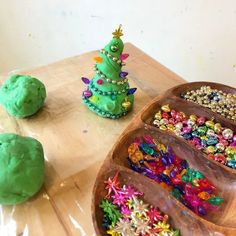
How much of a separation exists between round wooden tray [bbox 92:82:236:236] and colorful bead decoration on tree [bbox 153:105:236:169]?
0.05ft

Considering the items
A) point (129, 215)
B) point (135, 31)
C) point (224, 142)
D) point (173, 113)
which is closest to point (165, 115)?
point (173, 113)

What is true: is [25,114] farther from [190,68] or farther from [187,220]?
[190,68]

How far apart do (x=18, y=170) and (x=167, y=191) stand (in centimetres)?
22

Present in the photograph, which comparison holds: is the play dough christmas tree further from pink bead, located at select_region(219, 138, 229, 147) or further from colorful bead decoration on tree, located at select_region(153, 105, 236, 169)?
pink bead, located at select_region(219, 138, 229, 147)

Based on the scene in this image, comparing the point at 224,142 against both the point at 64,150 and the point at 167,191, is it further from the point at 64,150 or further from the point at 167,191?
the point at 64,150

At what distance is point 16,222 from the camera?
0.46 m

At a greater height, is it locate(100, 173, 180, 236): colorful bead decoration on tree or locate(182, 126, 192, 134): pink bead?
locate(182, 126, 192, 134): pink bead

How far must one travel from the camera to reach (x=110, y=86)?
24.9 inches

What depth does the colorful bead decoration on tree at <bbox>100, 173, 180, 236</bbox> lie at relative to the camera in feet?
1.43

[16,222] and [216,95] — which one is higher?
[216,95]

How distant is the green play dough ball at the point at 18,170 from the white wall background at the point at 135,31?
67 centimetres

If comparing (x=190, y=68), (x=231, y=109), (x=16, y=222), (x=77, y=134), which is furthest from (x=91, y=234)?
(x=190, y=68)

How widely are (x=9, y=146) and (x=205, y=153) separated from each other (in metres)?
0.31

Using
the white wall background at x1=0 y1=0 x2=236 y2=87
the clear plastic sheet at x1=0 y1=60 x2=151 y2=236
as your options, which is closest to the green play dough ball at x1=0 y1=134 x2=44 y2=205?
the clear plastic sheet at x1=0 y1=60 x2=151 y2=236
